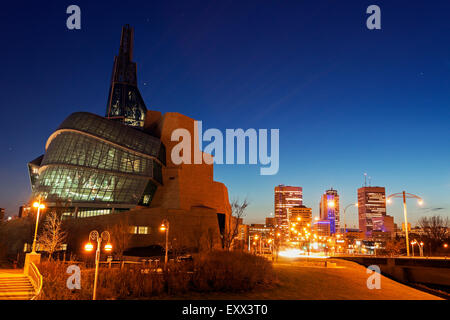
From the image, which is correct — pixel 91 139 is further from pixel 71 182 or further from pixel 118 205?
pixel 118 205

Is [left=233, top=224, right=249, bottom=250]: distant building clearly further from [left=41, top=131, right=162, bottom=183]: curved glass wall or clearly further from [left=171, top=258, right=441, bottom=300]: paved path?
[left=171, top=258, right=441, bottom=300]: paved path

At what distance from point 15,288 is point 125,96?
87869 millimetres

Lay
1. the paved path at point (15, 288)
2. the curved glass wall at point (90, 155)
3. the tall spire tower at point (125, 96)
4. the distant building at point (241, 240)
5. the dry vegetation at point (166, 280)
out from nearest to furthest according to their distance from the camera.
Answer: the dry vegetation at point (166, 280) < the paved path at point (15, 288) < the curved glass wall at point (90, 155) < the distant building at point (241, 240) < the tall spire tower at point (125, 96)

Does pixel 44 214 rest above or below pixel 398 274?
above

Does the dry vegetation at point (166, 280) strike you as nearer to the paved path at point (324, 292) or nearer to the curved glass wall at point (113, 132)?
the paved path at point (324, 292)

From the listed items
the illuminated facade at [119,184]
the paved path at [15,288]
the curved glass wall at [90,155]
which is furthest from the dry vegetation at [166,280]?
the curved glass wall at [90,155]

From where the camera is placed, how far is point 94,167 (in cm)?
5928

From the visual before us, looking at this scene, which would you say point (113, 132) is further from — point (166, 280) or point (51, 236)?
point (166, 280)

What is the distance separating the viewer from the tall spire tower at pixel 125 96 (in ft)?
326

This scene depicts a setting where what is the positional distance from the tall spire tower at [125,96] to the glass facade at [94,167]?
3482 centimetres

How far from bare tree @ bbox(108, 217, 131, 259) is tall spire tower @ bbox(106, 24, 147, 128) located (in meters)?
55.0
